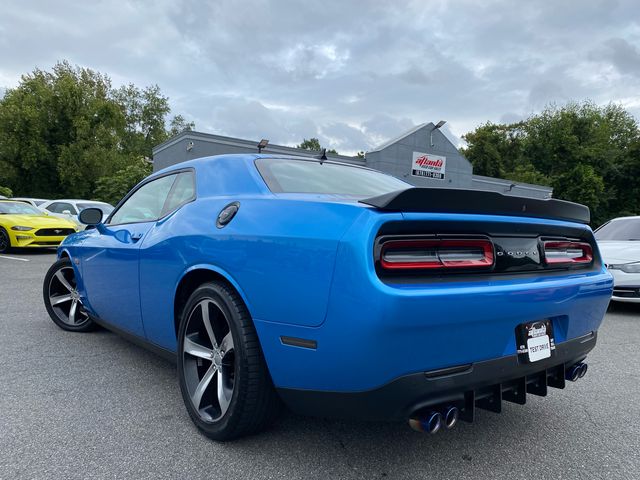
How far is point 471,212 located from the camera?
1905 millimetres

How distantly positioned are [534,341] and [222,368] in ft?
4.70

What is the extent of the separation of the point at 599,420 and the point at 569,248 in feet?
3.56

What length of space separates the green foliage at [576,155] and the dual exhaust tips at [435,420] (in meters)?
36.4

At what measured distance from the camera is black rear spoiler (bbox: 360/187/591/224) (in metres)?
1.72

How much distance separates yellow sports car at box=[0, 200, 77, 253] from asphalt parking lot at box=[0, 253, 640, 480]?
28.4 feet

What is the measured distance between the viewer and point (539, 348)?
2.00 metres

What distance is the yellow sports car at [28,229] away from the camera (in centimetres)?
1059

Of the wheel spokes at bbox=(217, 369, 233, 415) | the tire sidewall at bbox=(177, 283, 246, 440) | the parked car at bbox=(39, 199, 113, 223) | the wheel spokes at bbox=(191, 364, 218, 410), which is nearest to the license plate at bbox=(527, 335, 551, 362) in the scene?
the tire sidewall at bbox=(177, 283, 246, 440)

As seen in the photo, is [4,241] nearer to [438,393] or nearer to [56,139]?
[438,393]

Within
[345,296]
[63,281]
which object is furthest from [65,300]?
[345,296]

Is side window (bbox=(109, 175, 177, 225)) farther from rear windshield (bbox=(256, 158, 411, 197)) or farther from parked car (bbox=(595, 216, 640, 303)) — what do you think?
parked car (bbox=(595, 216, 640, 303))

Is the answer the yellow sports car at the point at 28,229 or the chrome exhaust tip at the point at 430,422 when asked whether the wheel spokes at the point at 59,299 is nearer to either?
the chrome exhaust tip at the point at 430,422

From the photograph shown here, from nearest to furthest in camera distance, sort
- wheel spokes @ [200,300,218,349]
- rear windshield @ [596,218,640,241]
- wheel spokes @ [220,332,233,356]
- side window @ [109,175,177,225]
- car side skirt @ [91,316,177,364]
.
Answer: wheel spokes @ [220,332,233,356] < wheel spokes @ [200,300,218,349] < car side skirt @ [91,316,177,364] < side window @ [109,175,177,225] < rear windshield @ [596,218,640,241]

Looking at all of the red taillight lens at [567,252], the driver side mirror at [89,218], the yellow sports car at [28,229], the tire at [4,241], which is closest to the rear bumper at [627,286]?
the red taillight lens at [567,252]
